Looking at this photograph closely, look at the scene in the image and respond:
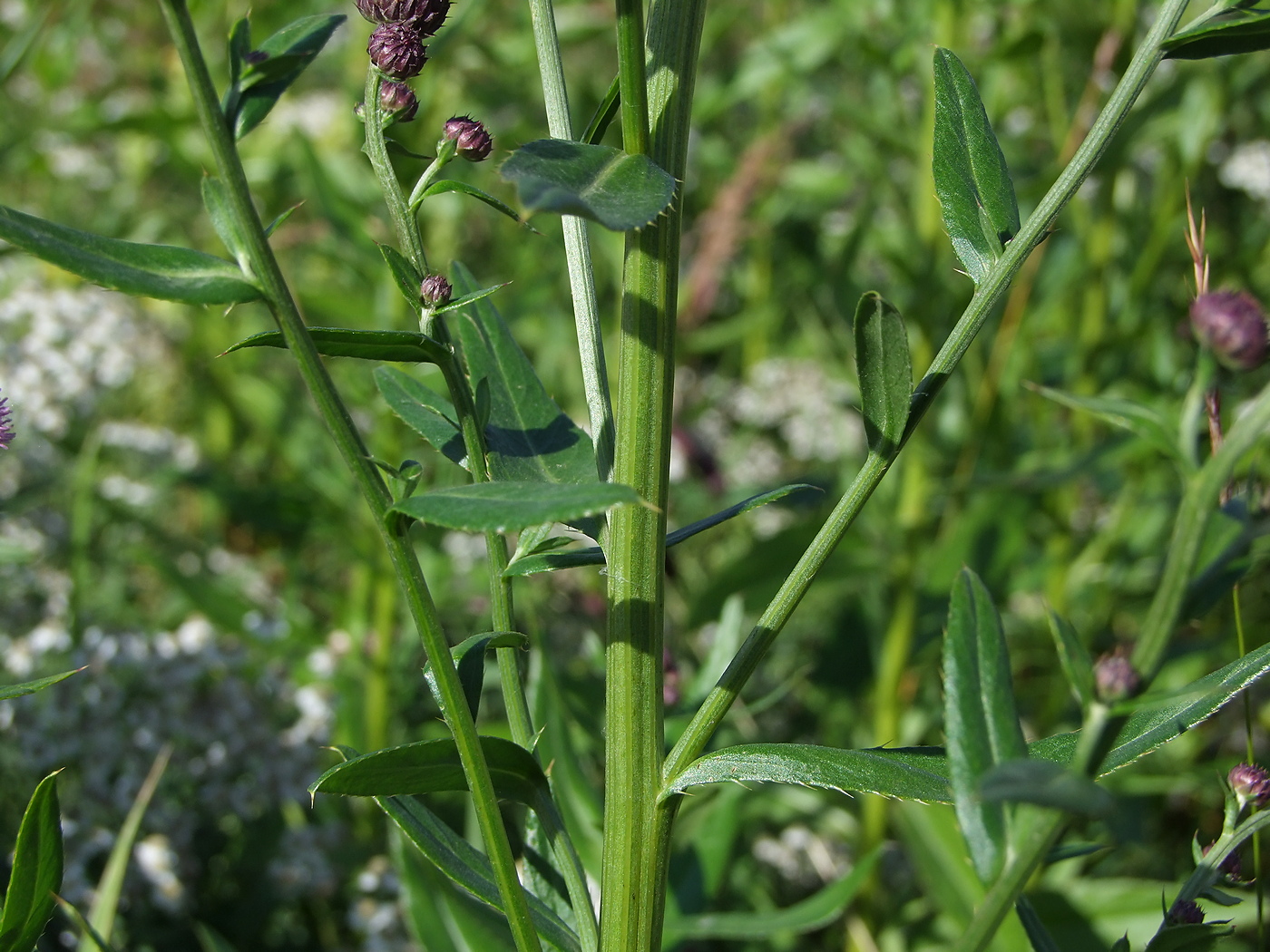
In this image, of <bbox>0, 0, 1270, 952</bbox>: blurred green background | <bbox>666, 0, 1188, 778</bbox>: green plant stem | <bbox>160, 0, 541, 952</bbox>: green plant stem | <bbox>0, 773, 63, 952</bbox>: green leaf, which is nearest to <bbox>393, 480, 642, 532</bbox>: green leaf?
<bbox>160, 0, 541, 952</bbox>: green plant stem

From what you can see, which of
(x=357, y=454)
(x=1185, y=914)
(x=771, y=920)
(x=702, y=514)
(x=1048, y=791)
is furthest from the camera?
(x=702, y=514)

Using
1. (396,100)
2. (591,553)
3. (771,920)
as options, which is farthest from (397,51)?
(771,920)

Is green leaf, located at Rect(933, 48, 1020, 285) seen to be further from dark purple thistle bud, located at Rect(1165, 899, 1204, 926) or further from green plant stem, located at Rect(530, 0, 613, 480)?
dark purple thistle bud, located at Rect(1165, 899, 1204, 926)

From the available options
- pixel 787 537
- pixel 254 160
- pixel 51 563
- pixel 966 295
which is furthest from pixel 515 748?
pixel 254 160

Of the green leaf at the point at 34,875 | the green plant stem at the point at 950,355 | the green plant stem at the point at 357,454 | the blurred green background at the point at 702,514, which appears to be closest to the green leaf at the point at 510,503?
the green plant stem at the point at 357,454

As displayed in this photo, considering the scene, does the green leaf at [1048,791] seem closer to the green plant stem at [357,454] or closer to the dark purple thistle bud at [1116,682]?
the dark purple thistle bud at [1116,682]

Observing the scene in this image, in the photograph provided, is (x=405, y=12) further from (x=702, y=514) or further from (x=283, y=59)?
(x=702, y=514)

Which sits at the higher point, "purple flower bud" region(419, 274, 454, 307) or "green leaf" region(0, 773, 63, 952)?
"purple flower bud" region(419, 274, 454, 307)
